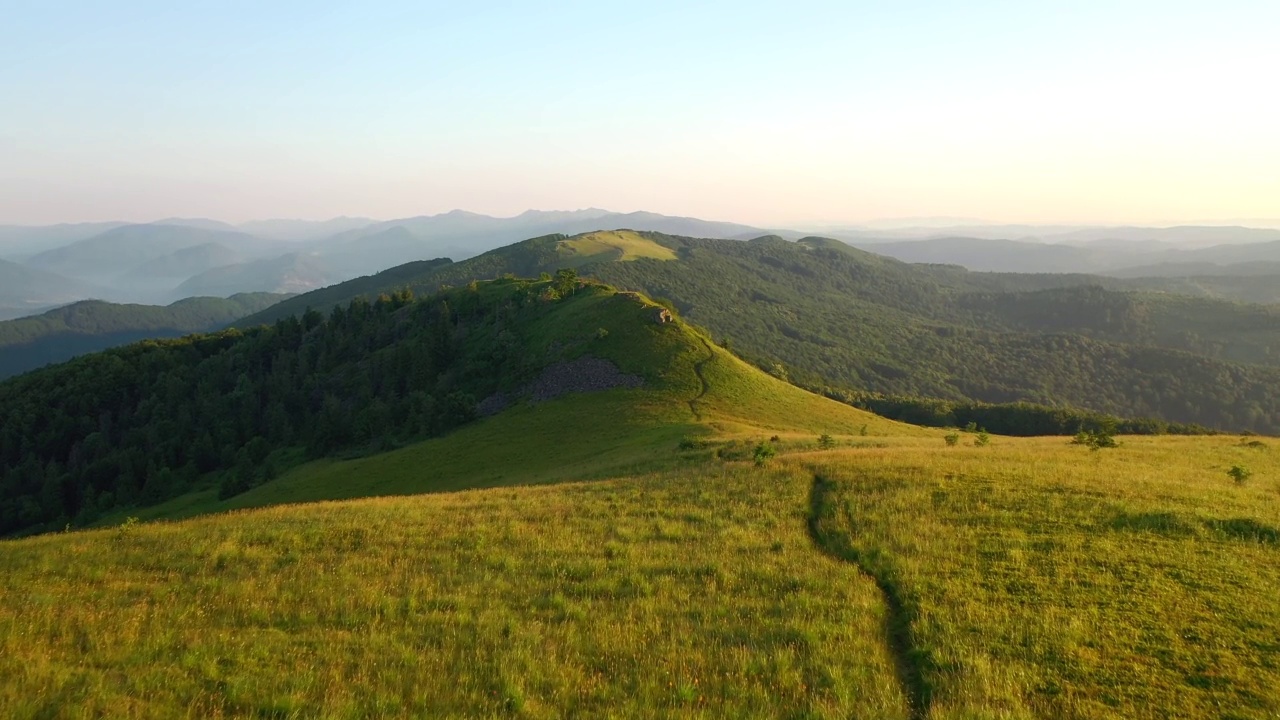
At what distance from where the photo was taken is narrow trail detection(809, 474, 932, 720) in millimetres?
9641

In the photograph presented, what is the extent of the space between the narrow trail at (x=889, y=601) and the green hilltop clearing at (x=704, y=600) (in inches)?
2.9

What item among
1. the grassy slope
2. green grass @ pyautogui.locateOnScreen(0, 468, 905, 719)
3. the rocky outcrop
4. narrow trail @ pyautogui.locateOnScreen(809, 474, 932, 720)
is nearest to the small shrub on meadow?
narrow trail @ pyautogui.locateOnScreen(809, 474, 932, 720)

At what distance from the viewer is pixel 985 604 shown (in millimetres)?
12250

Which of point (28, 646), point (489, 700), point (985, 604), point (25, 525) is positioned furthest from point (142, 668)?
point (25, 525)

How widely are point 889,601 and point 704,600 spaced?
3.94 m

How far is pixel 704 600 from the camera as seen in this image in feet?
42.7

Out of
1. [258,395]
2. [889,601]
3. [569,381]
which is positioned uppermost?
[889,601]

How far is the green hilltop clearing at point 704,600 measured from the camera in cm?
927

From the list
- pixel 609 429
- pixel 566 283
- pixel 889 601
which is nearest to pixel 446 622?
pixel 889 601

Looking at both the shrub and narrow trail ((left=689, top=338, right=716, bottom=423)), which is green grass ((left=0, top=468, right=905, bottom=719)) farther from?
narrow trail ((left=689, top=338, right=716, bottom=423))

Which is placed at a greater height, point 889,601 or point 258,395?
point 889,601

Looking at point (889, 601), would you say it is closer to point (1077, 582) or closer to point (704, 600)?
point (704, 600)

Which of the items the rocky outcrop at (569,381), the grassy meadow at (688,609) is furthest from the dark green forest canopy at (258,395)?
the grassy meadow at (688,609)

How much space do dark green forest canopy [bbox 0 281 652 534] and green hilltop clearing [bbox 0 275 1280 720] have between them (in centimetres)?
4681
